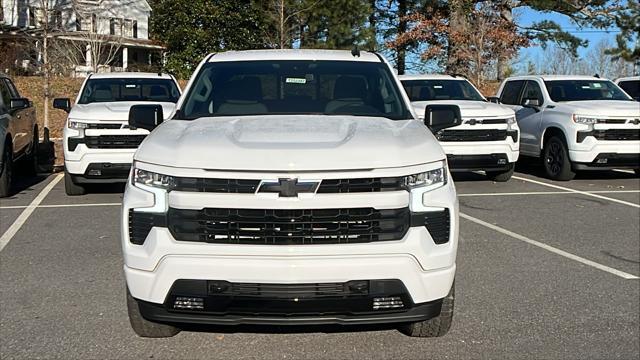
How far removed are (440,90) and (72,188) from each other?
6767 millimetres

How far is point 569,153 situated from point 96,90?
323 inches

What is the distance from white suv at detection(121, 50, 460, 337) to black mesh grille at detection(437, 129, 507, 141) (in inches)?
281

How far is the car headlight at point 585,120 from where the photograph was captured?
11.1 metres

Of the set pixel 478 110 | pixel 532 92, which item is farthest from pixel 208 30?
pixel 478 110

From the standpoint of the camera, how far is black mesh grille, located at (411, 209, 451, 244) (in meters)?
3.45

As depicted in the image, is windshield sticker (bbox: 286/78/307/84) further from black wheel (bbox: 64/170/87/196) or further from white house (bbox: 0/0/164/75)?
white house (bbox: 0/0/164/75)

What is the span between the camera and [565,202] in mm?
9672

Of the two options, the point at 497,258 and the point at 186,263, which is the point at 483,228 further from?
the point at 186,263

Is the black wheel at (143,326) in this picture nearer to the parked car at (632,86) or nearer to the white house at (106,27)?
the parked car at (632,86)

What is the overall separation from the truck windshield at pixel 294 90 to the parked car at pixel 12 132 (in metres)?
5.62

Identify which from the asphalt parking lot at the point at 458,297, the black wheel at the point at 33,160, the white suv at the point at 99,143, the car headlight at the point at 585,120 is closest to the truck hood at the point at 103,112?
the white suv at the point at 99,143

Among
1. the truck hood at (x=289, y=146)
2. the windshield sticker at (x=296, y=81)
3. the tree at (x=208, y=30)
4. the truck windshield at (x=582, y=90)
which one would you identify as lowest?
the truck hood at (x=289, y=146)

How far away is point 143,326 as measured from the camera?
3.91 m

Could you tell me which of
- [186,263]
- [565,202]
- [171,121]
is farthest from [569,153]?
[186,263]
